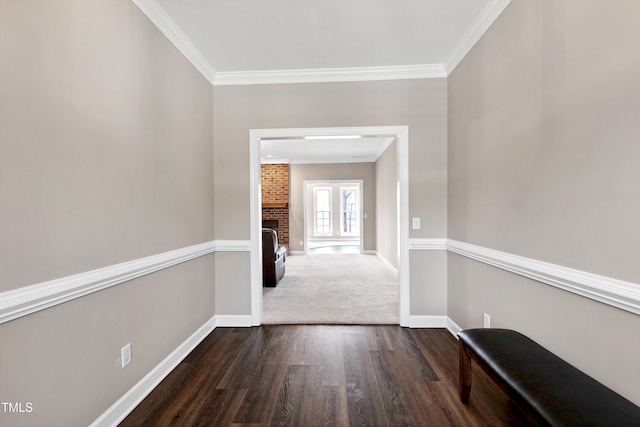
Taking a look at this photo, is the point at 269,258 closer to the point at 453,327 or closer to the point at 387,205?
the point at 453,327

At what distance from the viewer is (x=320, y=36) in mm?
2344

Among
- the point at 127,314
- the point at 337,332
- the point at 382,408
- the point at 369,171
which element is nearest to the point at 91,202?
the point at 127,314

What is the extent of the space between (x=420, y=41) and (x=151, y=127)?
2.34m

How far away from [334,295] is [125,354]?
276cm

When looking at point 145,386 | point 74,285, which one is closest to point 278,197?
point 145,386

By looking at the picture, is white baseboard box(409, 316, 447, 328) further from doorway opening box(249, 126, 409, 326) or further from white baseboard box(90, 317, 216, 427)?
white baseboard box(90, 317, 216, 427)

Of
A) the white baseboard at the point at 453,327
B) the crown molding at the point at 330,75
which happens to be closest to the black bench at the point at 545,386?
the white baseboard at the point at 453,327

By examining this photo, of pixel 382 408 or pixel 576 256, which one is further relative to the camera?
pixel 382 408

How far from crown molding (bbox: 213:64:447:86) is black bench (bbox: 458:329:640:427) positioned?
2.51 m

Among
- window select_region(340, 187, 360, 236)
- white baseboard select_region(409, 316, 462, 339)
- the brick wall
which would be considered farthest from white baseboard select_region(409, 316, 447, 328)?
window select_region(340, 187, 360, 236)

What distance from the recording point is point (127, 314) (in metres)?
1.72

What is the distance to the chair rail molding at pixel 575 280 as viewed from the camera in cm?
111

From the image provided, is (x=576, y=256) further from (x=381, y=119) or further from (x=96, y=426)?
(x=96, y=426)

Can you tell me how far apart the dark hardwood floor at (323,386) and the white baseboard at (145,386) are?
0.05 m
